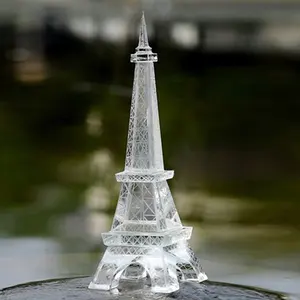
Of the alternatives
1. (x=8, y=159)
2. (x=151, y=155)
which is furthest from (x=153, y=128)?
(x=8, y=159)

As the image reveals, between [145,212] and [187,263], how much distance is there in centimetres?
60

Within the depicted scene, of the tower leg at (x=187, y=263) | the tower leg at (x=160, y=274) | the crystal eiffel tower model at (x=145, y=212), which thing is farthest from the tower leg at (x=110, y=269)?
the tower leg at (x=187, y=263)

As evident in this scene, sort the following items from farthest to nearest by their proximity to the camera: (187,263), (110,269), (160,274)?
(187,263) < (110,269) < (160,274)

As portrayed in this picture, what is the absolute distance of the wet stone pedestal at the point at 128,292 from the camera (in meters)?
5.73

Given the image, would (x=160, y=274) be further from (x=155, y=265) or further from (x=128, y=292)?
(x=128, y=292)

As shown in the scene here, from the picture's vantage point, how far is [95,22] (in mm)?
7031

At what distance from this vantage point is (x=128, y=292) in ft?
19.1

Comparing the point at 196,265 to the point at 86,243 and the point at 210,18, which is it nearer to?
the point at 86,243

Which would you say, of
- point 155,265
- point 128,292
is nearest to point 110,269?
point 128,292

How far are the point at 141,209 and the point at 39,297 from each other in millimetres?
1063

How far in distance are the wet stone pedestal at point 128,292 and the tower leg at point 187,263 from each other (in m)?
0.07

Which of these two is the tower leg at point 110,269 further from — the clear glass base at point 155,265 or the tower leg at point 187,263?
the tower leg at point 187,263

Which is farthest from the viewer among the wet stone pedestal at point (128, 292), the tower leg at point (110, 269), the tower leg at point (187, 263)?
the tower leg at point (187, 263)

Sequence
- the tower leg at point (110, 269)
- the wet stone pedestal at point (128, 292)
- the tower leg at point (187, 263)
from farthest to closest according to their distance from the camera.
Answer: the tower leg at point (187, 263) → the tower leg at point (110, 269) → the wet stone pedestal at point (128, 292)
